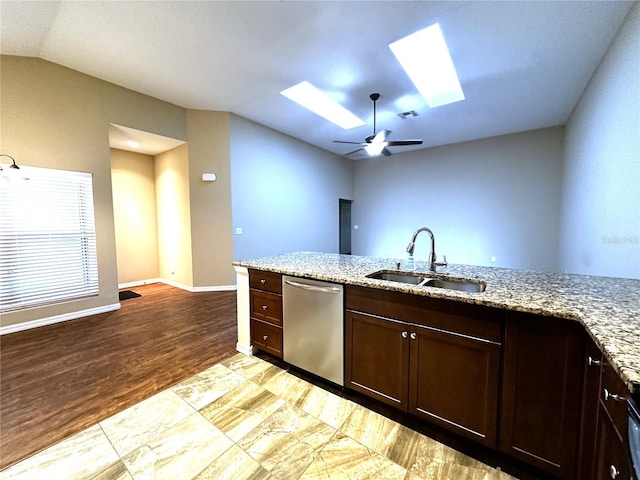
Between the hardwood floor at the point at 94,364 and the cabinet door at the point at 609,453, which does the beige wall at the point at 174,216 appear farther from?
the cabinet door at the point at 609,453

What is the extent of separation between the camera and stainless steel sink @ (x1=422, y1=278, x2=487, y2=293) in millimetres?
1650

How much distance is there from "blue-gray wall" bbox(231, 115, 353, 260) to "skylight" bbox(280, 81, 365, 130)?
1.30 meters

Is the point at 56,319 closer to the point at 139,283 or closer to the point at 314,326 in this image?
the point at 139,283

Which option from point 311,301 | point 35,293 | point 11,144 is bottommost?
point 35,293

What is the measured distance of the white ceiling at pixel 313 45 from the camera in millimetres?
2316

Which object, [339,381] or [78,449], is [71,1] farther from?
[339,381]

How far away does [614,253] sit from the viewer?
2.48 m

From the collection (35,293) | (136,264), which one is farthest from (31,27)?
(136,264)

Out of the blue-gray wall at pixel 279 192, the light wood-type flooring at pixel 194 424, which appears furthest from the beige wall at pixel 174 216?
the light wood-type flooring at pixel 194 424

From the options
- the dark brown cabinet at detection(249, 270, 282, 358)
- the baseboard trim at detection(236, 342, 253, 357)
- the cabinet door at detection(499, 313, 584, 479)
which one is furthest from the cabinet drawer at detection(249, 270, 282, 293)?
the cabinet door at detection(499, 313, 584, 479)

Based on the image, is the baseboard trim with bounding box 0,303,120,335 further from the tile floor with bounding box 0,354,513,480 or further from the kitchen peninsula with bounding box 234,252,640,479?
the kitchen peninsula with bounding box 234,252,640,479

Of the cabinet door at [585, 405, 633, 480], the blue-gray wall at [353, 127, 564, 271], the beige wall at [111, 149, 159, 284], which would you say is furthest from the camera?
the blue-gray wall at [353, 127, 564, 271]

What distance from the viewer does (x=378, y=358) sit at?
1640 mm

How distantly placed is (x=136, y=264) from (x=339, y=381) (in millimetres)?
5023
